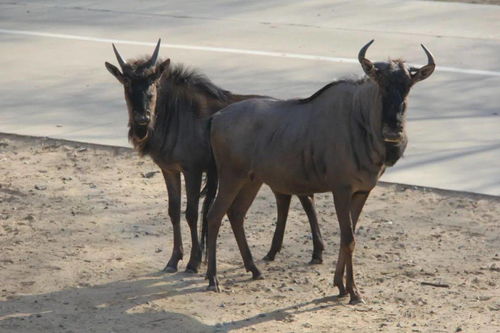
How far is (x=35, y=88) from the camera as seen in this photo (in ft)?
49.1

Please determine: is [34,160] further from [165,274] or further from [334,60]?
[334,60]

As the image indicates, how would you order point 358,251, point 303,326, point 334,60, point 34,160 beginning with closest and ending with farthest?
1. point 303,326
2. point 358,251
3. point 34,160
4. point 334,60

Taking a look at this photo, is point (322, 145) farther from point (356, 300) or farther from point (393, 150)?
point (356, 300)

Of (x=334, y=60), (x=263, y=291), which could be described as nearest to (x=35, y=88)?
(x=334, y=60)

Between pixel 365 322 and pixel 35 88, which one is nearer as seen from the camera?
pixel 365 322

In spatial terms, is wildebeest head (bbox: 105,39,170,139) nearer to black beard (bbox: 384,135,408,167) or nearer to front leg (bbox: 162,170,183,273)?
front leg (bbox: 162,170,183,273)

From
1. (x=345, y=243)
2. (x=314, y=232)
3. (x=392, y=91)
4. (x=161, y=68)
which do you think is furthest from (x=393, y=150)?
(x=161, y=68)

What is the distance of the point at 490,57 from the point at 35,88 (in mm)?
6379

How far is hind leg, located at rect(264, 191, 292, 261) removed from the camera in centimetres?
954

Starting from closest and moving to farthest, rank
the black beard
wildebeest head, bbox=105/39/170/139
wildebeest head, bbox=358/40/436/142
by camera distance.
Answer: wildebeest head, bbox=358/40/436/142 < the black beard < wildebeest head, bbox=105/39/170/139

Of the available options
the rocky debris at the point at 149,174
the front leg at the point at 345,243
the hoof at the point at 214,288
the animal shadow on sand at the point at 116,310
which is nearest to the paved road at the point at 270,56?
the rocky debris at the point at 149,174

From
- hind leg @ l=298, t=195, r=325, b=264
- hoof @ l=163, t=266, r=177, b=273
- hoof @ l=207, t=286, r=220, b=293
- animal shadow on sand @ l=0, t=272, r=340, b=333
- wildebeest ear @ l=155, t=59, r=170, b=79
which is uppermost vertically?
wildebeest ear @ l=155, t=59, r=170, b=79

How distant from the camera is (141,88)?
29.2ft

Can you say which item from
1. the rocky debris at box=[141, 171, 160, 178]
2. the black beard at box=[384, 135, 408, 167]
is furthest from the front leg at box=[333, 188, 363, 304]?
the rocky debris at box=[141, 171, 160, 178]
